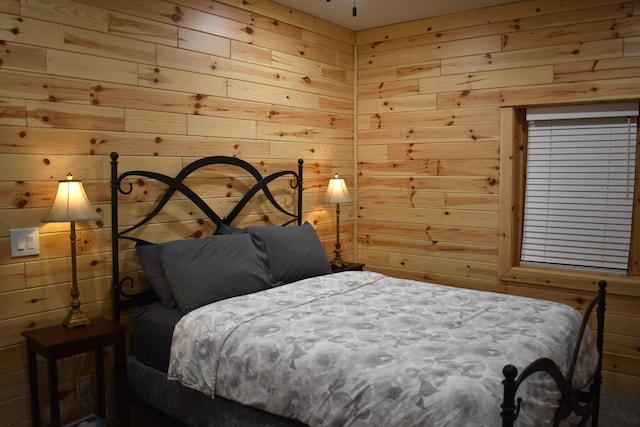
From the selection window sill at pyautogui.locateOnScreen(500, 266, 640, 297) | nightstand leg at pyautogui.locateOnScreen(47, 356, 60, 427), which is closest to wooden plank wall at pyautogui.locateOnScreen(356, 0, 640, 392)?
window sill at pyautogui.locateOnScreen(500, 266, 640, 297)

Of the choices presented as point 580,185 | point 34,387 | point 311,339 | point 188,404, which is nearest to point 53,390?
point 34,387

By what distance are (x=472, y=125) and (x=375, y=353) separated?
8.33 ft

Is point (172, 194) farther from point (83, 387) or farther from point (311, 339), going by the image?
point (311, 339)

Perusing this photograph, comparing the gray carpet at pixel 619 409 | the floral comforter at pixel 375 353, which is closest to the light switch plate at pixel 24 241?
the floral comforter at pixel 375 353

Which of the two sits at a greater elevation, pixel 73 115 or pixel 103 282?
pixel 73 115

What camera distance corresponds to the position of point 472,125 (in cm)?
416

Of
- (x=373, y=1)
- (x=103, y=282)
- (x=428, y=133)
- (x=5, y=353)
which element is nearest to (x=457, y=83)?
(x=428, y=133)

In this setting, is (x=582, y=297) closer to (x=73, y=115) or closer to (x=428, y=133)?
(x=428, y=133)

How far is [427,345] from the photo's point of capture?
223 cm

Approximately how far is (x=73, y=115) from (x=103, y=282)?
914 mm

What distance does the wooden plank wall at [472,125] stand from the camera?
11.9 feet

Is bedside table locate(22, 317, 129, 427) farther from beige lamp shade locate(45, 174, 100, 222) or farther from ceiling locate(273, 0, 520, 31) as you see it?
ceiling locate(273, 0, 520, 31)

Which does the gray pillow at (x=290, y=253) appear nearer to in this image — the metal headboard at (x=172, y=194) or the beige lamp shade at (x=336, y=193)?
the metal headboard at (x=172, y=194)

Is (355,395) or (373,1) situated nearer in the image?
(355,395)
